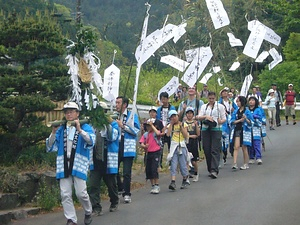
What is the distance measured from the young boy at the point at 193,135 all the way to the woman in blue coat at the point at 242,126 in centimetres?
178

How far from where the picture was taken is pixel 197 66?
1516cm

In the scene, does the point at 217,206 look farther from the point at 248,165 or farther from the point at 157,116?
the point at 248,165

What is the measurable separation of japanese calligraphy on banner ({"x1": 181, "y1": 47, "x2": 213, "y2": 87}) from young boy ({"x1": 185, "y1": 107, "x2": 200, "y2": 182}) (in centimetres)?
163

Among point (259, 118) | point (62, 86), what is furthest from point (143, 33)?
point (259, 118)

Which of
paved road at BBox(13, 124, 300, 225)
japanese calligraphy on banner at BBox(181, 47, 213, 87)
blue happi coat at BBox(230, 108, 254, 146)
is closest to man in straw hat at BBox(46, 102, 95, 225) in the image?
paved road at BBox(13, 124, 300, 225)

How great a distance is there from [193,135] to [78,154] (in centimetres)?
501

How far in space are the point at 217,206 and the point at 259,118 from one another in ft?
19.4

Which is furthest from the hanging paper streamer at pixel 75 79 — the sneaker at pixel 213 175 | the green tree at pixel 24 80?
the sneaker at pixel 213 175

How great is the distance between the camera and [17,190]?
36.8ft

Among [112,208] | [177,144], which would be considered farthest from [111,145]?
[177,144]

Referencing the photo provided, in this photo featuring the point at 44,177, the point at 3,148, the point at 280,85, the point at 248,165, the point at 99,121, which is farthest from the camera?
the point at 280,85

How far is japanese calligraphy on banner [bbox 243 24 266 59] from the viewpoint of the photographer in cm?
1548

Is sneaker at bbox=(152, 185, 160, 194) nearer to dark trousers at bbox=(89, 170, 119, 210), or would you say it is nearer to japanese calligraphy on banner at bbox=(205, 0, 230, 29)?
dark trousers at bbox=(89, 170, 119, 210)

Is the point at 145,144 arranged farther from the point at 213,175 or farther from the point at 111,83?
the point at 213,175
